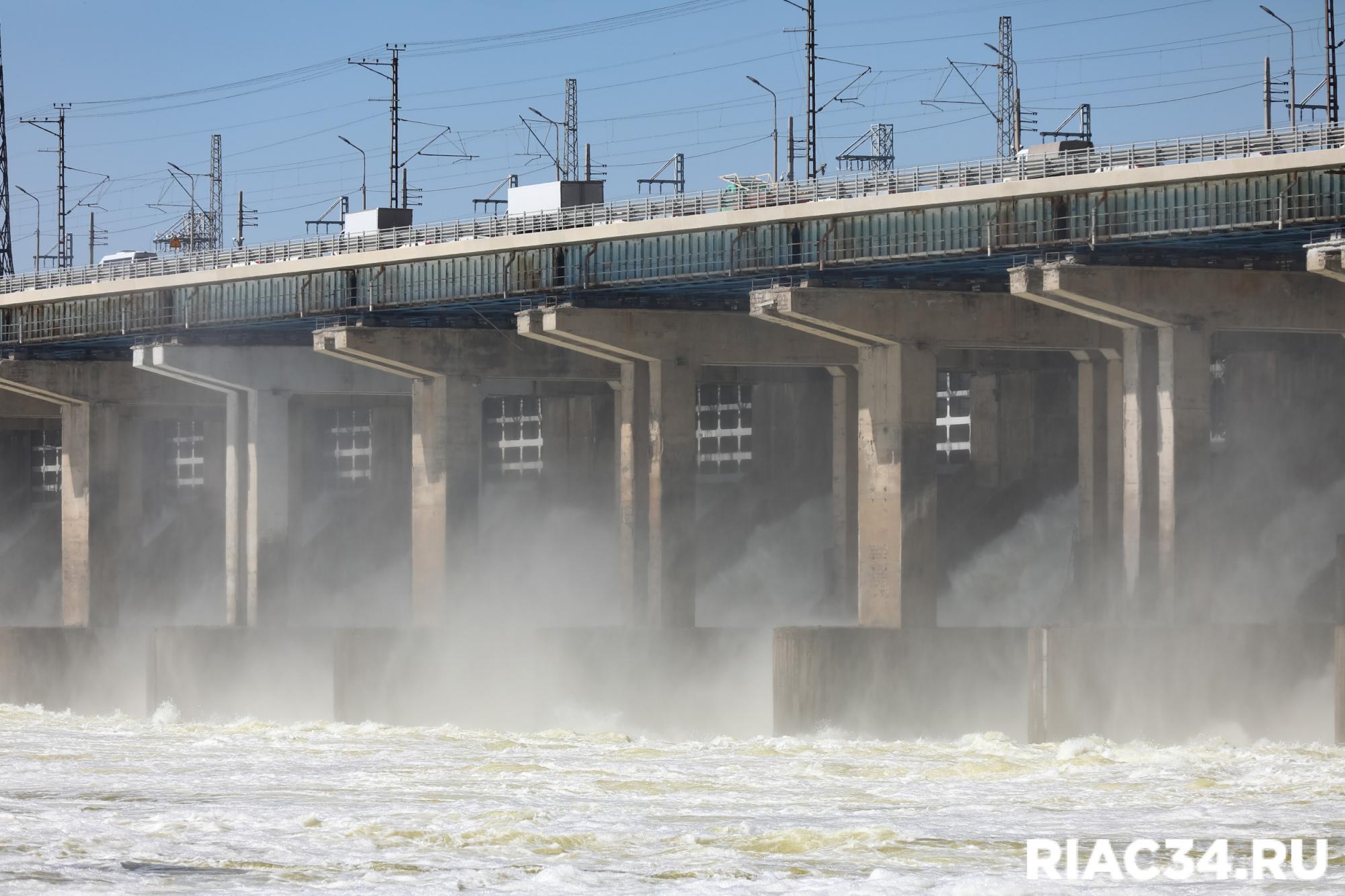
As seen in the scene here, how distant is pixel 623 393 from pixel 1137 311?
55.1 ft

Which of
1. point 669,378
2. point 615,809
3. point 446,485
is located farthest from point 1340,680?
point 446,485

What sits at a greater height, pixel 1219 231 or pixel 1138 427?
pixel 1219 231

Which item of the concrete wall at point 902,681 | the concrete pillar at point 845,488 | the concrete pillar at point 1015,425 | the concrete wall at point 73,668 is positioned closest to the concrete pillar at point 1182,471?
the concrete wall at point 902,681

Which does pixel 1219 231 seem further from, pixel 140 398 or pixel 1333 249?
pixel 140 398

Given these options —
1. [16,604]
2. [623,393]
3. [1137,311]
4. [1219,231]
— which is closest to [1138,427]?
[1137,311]

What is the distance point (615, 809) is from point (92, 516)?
42842 mm

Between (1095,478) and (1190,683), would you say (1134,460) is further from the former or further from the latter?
(1095,478)

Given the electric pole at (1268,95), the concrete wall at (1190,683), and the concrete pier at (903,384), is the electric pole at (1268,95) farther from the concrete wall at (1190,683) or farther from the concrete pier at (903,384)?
the concrete wall at (1190,683)

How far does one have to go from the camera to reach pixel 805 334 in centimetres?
6106

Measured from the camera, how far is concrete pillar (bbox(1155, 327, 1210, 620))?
2029 inches

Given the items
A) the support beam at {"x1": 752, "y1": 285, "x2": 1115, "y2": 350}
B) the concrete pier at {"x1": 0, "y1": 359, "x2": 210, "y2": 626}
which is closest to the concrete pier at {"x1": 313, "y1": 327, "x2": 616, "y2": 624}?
the support beam at {"x1": 752, "y1": 285, "x2": 1115, "y2": 350}

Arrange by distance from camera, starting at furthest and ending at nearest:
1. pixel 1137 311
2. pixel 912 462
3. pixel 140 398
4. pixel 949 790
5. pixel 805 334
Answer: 1. pixel 140 398
2. pixel 805 334
3. pixel 912 462
4. pixel 1137 311
5. pixel 949 790

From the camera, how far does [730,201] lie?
185 ft

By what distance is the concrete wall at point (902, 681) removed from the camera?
5122 centimetres
